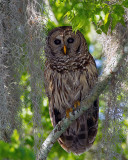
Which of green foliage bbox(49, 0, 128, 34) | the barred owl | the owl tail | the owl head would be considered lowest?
the owl tail

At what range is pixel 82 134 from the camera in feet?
14.8

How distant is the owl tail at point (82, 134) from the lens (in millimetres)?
4367

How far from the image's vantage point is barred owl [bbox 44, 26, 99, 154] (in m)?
4.31

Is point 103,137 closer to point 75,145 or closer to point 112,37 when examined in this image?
point 75,145

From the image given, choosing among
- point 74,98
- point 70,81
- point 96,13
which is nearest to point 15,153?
point 96,13

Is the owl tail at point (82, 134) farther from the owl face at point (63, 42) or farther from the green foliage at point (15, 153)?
the green foliage at point (15, 153)

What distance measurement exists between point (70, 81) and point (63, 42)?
61cm

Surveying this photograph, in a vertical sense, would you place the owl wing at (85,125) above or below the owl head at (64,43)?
below

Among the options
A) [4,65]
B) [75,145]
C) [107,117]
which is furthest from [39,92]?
[75,145]

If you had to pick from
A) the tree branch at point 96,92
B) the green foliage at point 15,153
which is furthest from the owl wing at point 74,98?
the green foliage at point 15,153

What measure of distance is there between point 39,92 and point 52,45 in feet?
3.59

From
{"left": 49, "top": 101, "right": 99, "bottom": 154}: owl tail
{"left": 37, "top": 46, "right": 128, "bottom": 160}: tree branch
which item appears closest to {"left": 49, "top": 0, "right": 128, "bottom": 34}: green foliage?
{"left": 37, "top": 46, "right": 128, "bottom": 160}: tree branch

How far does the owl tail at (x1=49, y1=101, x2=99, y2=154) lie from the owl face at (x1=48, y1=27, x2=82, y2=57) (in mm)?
881

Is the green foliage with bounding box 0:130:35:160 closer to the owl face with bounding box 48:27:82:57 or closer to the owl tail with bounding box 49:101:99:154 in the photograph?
the owl tail with bounding box 49:101:99:154
